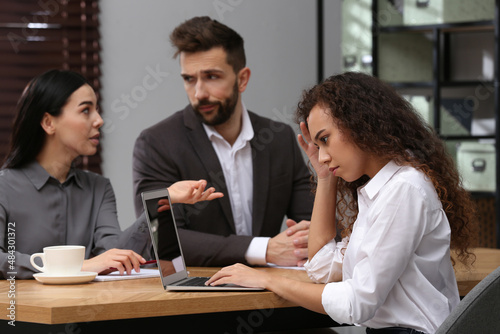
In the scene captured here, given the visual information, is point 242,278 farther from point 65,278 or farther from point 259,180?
point 259,180

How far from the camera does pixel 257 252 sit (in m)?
2.04

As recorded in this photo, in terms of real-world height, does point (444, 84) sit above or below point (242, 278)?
above

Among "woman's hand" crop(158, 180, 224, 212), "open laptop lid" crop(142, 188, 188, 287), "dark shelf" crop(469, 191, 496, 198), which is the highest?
"woman's hand" crop(158, 180, 224, 212)

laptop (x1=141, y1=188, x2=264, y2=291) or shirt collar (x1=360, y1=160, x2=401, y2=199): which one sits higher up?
shirt collar (x1=360, y1=160, x2=401, y2=199)

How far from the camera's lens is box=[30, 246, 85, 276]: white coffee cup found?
5.44ft

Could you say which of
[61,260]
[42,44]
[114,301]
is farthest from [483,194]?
[114,301]

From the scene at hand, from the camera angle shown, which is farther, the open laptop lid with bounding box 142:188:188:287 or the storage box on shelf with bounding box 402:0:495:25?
the storage box on shelf with bounding box 402:0:495:25

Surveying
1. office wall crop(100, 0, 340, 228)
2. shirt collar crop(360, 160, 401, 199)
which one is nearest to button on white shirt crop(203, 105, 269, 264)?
shirt collar crop(360, 160, 401, 199)

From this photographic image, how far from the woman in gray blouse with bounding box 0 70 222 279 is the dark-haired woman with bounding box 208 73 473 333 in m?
0.46

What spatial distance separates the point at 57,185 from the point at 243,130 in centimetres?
79

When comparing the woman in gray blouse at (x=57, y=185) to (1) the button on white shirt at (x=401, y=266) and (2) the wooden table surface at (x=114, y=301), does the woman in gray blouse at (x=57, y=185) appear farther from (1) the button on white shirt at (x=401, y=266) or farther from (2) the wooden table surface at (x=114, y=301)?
(1) the button on white shirt at (x=401, y=266)

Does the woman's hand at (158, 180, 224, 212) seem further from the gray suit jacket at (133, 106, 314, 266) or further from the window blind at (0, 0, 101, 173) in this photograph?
the window blind at (0, 0, 101, 173)

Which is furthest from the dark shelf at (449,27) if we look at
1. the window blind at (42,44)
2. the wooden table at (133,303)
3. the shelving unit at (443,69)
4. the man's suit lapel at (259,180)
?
the wooden table at (133,303)

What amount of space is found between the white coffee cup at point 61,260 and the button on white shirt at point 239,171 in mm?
909
